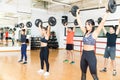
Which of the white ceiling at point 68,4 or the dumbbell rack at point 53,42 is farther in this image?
the dumbbell rack at point 53,42

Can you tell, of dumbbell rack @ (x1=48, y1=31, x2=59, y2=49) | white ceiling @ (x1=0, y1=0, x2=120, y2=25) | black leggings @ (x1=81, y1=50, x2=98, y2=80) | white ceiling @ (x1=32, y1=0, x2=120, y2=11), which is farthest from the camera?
dumbbell rack @ (x1=48, y1=31, x2=59, y2=49)

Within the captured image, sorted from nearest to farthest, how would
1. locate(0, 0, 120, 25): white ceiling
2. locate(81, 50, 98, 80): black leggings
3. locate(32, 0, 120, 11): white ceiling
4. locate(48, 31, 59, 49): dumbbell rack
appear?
locate(81, 50, 98, 80): black leggings, locate(32, 0, 120, 11): white ceiling, locate(0, 0, 120, 25): white ceiling, locate(48, 31, 59, 49): dumbbell rack

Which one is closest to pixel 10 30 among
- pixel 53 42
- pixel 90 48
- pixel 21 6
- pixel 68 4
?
pixel 21 6

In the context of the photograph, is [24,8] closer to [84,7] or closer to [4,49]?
[4,49]

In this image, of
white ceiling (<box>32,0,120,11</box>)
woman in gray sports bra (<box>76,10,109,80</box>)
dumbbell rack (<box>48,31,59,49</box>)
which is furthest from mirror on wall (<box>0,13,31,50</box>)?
woman in gray sports bra (<box>76,10,109,80</box>)

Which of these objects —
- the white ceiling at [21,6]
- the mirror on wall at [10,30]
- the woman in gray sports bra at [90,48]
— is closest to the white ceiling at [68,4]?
the white ceiling at [21,6]

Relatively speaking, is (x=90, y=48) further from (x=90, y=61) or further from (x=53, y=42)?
(x=53, y=42)

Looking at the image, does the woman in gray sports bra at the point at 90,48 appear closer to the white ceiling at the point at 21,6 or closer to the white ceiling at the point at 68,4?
the white ceiling at the point at 68,4

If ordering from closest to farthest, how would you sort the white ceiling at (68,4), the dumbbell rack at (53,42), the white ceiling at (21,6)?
the white ceiling at (68,4), the white ceiling at (21,6), the dumbbell rack at (53,42)

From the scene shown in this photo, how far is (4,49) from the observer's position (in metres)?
10.0

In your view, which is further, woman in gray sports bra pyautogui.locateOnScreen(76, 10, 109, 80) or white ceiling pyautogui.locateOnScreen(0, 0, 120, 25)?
white ceiling pyautogui.locateOnScreen(0, 0, 120, 25)

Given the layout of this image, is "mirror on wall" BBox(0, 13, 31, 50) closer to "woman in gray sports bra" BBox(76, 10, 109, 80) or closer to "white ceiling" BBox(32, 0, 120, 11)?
"white ceiling" BBox(32, 0, 120, 11)

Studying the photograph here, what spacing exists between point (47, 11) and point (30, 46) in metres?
3.06

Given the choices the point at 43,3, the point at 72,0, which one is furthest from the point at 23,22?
the point at 72,0
